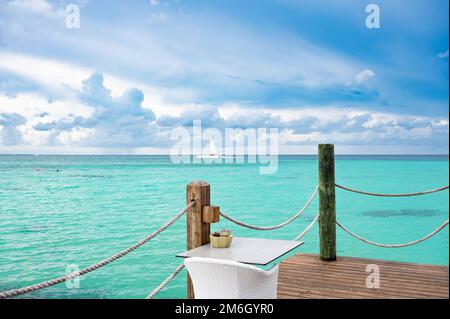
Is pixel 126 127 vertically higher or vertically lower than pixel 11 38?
lower

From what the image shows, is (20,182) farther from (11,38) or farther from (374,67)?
(374,67)

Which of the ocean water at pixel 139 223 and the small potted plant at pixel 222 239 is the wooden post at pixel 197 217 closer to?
the small potted plant at pixel 222 239

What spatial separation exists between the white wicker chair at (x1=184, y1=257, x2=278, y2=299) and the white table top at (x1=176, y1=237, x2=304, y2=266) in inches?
6.1

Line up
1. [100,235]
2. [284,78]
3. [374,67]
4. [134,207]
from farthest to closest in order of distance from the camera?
[374,67] → [284,78] → [134,207] → [100,235]

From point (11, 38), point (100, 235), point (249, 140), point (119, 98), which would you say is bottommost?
point (100, 235)

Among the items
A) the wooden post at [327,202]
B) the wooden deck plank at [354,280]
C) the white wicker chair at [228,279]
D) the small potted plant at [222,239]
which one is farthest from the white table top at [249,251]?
the wooden post at [327,202]

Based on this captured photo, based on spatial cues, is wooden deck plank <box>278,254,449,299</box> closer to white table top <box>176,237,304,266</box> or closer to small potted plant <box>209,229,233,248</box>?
white table top <box>176,237,304,266</box>

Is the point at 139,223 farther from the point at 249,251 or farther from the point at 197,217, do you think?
the point at 249,251

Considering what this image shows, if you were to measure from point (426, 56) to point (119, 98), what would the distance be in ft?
151

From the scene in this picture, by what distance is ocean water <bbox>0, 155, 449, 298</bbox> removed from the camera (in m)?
13.0

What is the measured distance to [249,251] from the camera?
3549 mm

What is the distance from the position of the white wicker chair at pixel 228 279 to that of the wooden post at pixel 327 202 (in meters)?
2.95

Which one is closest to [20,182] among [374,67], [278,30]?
[278,30]

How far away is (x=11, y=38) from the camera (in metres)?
52.2
